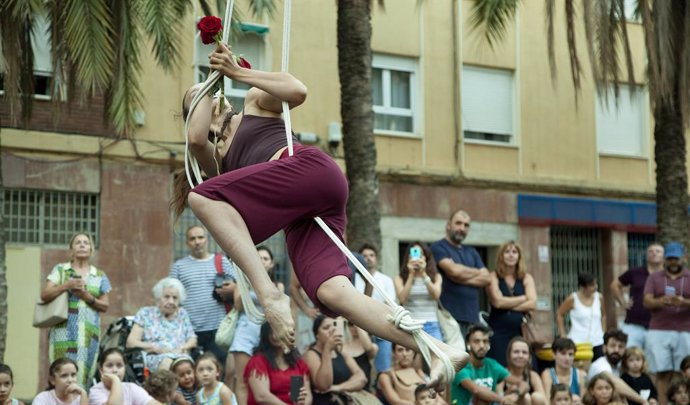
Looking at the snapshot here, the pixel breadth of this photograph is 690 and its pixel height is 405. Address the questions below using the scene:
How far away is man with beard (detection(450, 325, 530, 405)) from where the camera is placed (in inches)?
432

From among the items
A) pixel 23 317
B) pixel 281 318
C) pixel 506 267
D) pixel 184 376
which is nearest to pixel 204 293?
pixel 184 376

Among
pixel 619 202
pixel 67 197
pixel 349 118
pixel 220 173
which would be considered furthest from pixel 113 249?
pixel 220 173

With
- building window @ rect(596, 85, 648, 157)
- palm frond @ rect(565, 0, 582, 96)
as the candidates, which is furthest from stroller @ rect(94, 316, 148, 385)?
building window @ rect(596, 85, 648, 157)

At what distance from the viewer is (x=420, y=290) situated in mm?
11672

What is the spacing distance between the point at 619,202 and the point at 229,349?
42.1ft

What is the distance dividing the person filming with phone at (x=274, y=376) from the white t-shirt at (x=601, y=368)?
3305mm

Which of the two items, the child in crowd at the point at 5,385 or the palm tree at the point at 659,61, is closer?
the child in crowd at the point at 5,385

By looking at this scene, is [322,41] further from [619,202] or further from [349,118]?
[619,202]

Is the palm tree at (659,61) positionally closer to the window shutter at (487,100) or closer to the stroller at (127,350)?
the window shutter at (487,100)

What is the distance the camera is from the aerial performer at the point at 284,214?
5.75 metres

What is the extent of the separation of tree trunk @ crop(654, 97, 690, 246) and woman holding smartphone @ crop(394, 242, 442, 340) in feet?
19.4

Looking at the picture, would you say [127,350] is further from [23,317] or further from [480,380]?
[23,317]

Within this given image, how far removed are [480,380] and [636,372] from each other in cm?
217

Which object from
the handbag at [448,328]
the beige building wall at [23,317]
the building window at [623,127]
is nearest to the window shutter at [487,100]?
the building window at [623,127]
